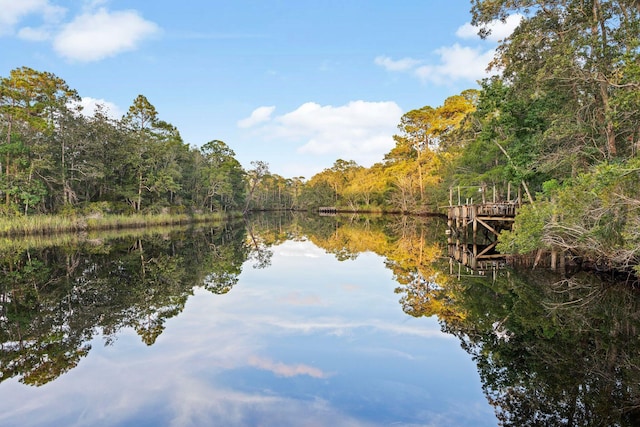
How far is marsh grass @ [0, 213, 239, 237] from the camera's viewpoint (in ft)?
73.4

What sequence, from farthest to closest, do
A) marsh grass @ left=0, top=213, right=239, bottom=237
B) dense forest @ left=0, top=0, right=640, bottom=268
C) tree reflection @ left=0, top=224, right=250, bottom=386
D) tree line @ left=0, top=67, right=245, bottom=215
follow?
tree line @ left=0, top=67, right=245, bottom=215 < marsh grass @ left=0, top=213, right=239, bottom=237 < dense forest @ left=0, top=0, right=640, bottom=268 < tree reflection @ left=0, top=224, right=250, bottom=386

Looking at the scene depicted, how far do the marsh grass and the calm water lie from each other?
41.8 feet

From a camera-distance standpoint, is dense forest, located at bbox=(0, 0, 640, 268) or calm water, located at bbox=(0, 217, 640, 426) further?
dense forest, located at bbox=(0, 0, 640, 268)

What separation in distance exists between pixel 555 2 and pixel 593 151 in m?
4.82

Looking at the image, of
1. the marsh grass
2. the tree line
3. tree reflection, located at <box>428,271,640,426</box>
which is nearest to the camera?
tree reflection, located at <box>428,271,640,426</box>

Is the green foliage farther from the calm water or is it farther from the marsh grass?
the marsh grass

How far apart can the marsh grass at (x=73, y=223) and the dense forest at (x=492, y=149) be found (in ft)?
3.60

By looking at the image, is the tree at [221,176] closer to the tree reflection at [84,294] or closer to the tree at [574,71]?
the tree reflection at [84,294]

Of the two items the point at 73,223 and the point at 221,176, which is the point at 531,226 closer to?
the point at 73,223

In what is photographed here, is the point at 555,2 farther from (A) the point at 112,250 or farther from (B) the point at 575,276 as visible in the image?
(A) the point at 112,250

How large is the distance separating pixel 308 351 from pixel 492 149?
15.3m

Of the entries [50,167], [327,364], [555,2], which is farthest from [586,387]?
[50,167]

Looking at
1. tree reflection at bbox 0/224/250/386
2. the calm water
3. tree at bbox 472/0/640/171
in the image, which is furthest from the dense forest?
tree reflection at bbox 0/224/250/386

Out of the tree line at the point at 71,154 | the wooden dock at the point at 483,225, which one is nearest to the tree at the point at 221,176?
the tree line at the point at 71,154
